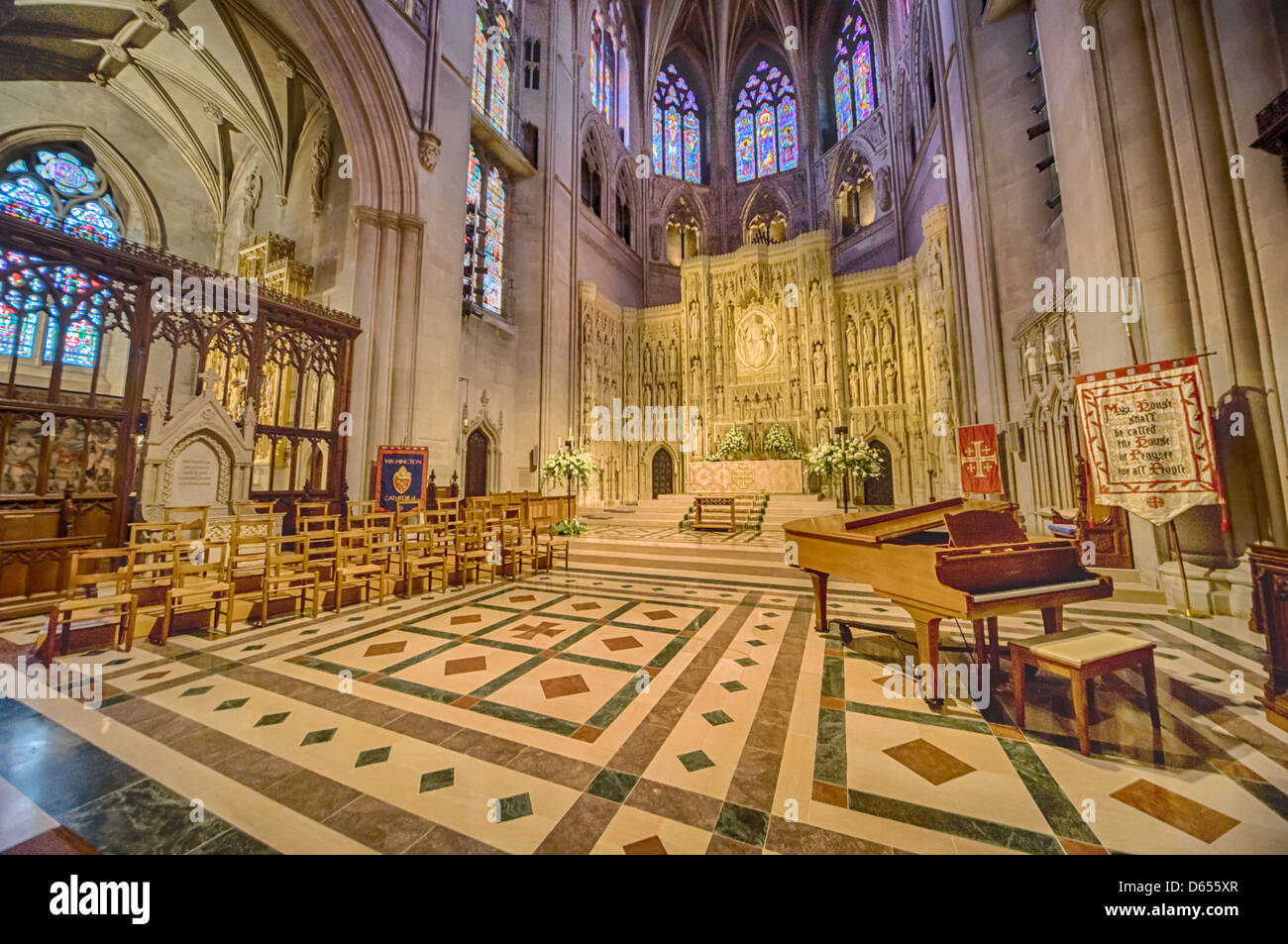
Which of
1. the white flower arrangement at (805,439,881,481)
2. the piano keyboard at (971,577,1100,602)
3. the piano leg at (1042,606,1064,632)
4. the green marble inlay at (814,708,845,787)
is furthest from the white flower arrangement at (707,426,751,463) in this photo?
the green marble inlay at (814,708,845,787)

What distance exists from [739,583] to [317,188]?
1135 cm

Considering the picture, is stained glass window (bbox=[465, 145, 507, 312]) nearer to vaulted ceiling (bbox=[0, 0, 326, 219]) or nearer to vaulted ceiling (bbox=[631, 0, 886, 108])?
vaulted ceiling (bbox=[0, 0, 326, 219])

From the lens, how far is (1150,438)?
4.05 meters

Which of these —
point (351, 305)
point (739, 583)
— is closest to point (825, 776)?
point (739, 583)

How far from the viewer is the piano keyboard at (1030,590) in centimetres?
222

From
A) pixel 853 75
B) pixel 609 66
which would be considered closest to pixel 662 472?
pixel 609 66

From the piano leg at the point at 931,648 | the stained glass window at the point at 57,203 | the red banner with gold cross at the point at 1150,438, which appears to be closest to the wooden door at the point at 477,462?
the stained glass window at the point at 57,203

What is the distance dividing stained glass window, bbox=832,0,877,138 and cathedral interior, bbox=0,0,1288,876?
1574mm

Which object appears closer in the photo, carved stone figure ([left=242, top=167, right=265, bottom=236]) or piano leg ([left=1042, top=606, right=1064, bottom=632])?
piano leg ([left=1042, top=606, right=1064, bottom=632])

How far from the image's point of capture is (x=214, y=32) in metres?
8.62

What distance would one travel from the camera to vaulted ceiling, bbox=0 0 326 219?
8.04m

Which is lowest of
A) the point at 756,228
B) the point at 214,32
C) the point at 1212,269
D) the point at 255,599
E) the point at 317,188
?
the point at 255,599

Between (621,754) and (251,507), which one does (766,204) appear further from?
(621,754)
